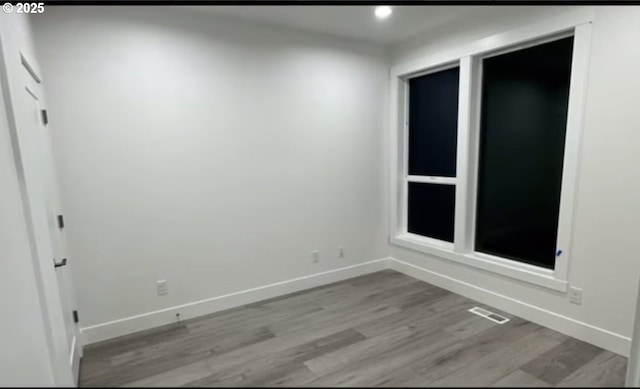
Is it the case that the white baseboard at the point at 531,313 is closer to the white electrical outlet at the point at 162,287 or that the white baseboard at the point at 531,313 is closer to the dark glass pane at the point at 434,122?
the dark glass pane at the point at 434,122

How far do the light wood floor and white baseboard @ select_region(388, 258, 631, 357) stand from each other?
0.23 ft

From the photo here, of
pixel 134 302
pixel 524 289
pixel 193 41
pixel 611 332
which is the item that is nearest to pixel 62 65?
pixel 193 41

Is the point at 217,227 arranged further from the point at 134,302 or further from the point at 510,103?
the point at 510,103

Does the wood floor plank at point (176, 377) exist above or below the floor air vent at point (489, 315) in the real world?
above

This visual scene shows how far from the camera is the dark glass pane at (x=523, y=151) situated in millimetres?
2447

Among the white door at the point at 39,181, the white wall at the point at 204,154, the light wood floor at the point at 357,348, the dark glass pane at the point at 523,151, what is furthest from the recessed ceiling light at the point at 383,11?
the dark glass pane at the point at 523,151

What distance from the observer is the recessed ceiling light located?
3.66 feet

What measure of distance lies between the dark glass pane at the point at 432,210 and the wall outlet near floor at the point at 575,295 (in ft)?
3.45

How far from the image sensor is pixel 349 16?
50.5 inches

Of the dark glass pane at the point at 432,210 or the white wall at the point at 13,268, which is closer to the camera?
the white wall at the point at 13,268

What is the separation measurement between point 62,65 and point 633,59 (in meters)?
3.65

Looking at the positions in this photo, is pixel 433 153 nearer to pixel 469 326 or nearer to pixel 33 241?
pixel 469 326

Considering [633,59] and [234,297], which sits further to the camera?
[234,297]

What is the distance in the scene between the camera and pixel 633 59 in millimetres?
1989
